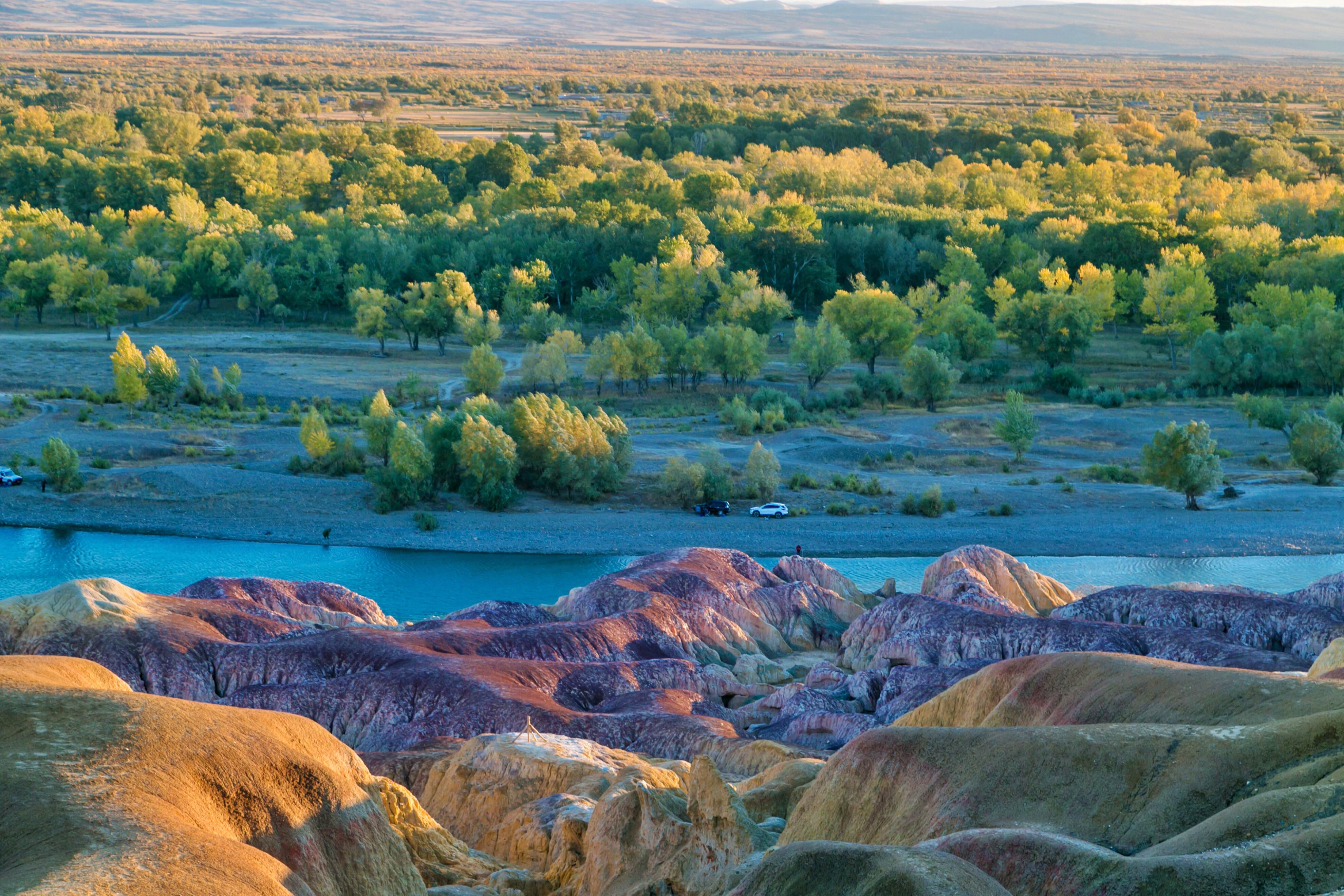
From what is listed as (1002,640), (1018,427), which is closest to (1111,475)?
(1018,427)

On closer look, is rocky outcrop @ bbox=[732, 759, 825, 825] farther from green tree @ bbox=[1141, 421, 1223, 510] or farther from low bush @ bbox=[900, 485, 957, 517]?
green tree @ bbox=[1141, 421, 1223, 510]

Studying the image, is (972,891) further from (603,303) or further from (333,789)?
(603,303)

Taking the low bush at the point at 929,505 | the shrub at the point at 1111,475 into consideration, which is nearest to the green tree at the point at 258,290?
the low bush at the point at 929,505

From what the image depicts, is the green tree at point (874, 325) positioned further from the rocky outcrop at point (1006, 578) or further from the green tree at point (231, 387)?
the rocky outcrop at point (1006, 578)

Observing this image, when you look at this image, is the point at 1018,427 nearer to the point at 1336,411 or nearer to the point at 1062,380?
the point at 1336,411

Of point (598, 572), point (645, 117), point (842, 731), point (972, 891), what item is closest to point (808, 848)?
point (972, 891)

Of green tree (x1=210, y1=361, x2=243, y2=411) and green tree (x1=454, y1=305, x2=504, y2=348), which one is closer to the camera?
green tree (x1=210, y1=361, x2=243, y2=411)

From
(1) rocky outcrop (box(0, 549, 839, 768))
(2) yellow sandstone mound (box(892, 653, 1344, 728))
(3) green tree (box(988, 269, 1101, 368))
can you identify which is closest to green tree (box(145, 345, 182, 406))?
(1) rocky outcrop (box(0, 549, 839, 768))
